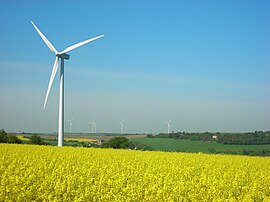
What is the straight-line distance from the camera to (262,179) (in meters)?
15.8

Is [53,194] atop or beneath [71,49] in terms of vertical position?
beneath

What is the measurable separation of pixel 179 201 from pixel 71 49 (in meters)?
33.7

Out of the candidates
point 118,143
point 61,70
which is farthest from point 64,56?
point 118,143

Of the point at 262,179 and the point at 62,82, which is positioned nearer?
the point at 262,179

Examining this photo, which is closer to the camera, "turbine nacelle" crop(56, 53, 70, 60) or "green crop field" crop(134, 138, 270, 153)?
"turbine nacelle" crop(56, 53, 70, 60)

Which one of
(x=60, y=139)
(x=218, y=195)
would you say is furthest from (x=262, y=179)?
(x=60, y=139)

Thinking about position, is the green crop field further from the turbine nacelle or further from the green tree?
the turbine nacelle

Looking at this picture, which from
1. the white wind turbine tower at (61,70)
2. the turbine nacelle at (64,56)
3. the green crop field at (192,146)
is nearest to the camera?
the white wind turbine tower at (61,70)

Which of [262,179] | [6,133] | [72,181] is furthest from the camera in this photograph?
[6,133]

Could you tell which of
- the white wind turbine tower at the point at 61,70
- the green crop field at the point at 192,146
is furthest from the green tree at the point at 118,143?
the white wind turbine tower at the point at 61,70

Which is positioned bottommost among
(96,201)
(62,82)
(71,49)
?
(96,201)

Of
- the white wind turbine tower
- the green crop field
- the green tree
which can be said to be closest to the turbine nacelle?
the white wind turbine tower

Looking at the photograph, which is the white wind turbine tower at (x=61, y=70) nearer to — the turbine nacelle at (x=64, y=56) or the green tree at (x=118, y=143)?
the turbine nacelle at (x=64, y=56)

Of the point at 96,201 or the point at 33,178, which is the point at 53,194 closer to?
the point at 96,201
